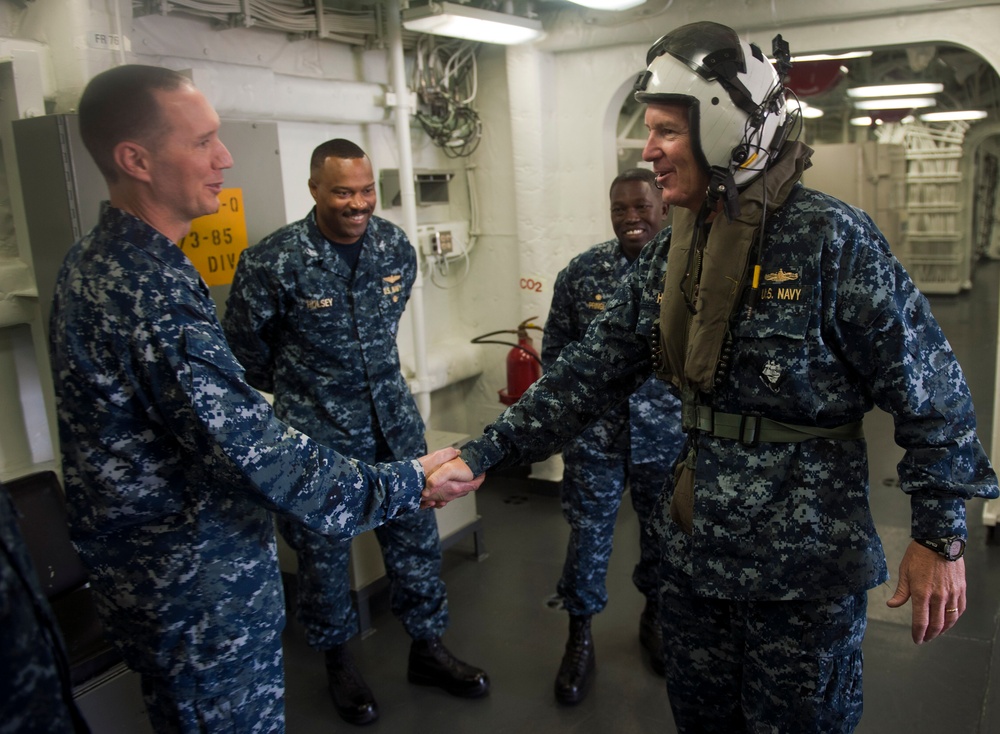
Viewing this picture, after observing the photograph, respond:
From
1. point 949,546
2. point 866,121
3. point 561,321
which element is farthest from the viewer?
point 866,121

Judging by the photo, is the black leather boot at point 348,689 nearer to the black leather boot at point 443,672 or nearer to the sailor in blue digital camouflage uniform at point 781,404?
the black leather boot at point 443,672

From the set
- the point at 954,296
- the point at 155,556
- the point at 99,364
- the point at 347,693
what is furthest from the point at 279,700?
the point at 954,296

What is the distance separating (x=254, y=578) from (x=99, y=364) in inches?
22.0

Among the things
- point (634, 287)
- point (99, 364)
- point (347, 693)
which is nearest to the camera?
point (99, 364)

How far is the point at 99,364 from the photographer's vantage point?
1562mm

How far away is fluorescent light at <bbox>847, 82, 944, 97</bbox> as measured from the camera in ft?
27.9

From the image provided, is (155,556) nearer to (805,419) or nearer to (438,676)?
(805,419)

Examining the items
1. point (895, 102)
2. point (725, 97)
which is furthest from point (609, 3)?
point (895, 102)

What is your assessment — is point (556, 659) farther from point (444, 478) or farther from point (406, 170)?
point (406, 170)

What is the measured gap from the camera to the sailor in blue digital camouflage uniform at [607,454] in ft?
9.73

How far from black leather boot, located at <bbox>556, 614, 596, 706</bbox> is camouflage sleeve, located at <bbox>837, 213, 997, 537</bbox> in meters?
1.70

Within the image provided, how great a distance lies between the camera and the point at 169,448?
1626 millimetres

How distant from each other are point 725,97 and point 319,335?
1.73 m

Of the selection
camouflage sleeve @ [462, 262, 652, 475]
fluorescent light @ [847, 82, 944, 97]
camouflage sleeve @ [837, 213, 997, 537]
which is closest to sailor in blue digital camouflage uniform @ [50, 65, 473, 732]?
Result: camouflage sleeve @ [462, 262, 652, 475]
